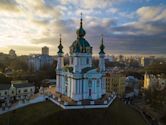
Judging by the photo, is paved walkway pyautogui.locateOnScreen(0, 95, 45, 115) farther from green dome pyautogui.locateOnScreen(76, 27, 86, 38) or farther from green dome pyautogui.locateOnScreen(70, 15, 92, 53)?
green dome pyautogui.locateOnScreen(76, 27, 86, 38)

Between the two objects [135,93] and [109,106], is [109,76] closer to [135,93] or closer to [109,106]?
[135,93]

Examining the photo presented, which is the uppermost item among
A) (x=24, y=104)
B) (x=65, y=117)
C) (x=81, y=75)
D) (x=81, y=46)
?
(x=81, y=46)

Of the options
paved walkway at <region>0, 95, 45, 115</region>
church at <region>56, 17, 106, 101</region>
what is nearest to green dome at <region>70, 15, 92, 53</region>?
church at <region>56, 17, 106, 101</region>

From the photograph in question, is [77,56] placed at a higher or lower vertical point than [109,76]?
higher

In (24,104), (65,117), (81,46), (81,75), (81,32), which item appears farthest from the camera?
A: (81,32)

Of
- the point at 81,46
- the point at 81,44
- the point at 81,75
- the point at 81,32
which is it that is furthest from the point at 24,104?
the point at 81,32

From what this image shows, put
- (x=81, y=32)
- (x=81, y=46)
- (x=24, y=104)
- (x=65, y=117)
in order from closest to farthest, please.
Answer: (x=65, y=117) < (x=24, y=104) < (x=81, y=46) < (x=81, y=32)

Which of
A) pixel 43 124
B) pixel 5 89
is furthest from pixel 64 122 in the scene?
pixel 5 89

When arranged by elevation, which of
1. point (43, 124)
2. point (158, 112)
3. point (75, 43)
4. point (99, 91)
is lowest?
point (158, 112)

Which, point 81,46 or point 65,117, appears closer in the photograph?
point 65,117

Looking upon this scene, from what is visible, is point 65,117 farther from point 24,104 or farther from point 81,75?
point 24,104
